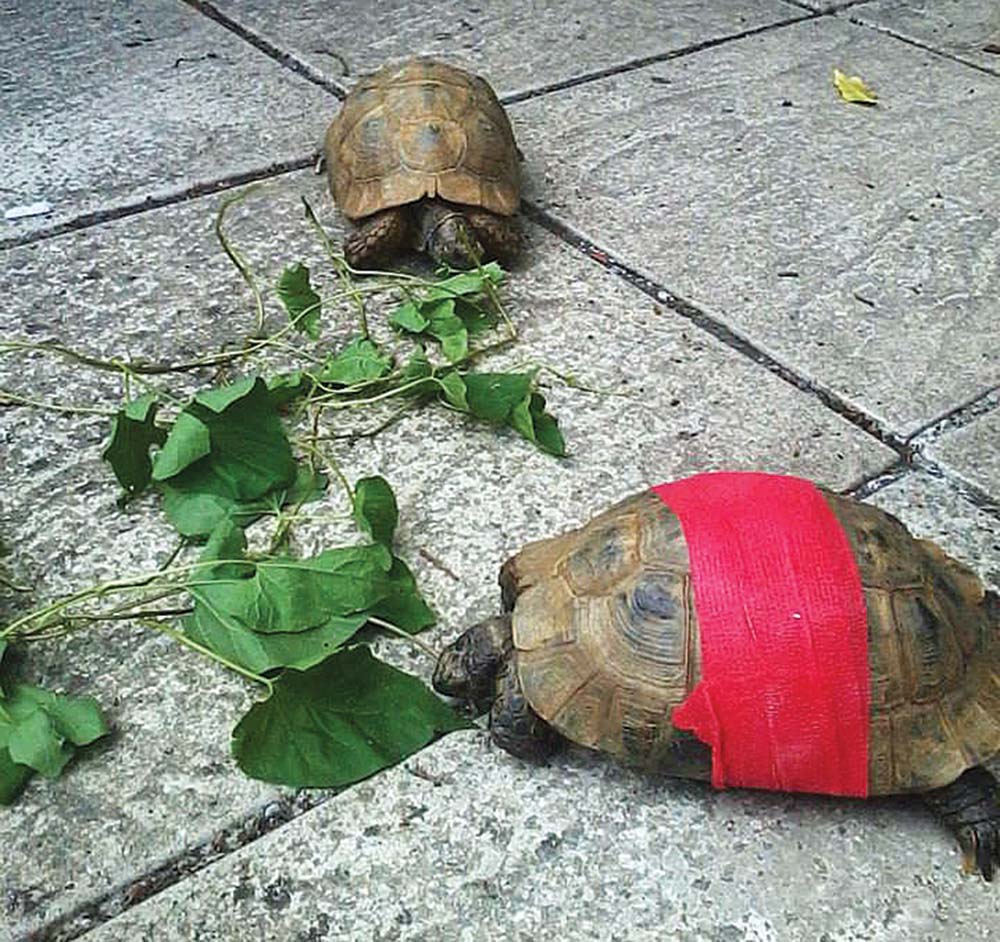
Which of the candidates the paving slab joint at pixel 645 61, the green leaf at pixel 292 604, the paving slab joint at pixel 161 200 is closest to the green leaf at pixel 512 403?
the green leaf at pixel 292 604

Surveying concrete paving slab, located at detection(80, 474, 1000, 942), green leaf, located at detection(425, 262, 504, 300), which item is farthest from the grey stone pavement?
green leaf, located at detection(425, 262, 504, 300)

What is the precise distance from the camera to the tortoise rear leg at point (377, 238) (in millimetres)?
3361

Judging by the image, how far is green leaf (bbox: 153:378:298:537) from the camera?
248cm

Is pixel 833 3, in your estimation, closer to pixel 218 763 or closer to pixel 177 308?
pixel 177 308

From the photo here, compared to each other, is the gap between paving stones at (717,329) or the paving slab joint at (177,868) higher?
the paving slab joint at (177,868)

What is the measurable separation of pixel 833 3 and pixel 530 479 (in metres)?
3.13

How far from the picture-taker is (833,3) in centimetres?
510

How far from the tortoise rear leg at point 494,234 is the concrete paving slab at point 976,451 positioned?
43.8 inches

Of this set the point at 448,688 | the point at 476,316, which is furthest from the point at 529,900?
the point at 476,316

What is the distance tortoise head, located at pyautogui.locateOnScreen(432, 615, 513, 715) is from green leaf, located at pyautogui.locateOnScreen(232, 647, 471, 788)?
0.06m

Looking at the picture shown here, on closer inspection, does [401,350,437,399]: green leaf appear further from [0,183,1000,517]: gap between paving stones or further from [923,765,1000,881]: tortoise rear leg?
[923,765,1000,881]: tortoise rear leg

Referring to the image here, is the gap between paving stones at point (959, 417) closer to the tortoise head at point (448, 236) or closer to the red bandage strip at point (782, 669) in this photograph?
the red bandage strip at point (782, 669)

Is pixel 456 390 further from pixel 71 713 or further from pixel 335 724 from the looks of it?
pixel 71 713

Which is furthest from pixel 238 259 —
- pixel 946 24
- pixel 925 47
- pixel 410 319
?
pixel 946 24
